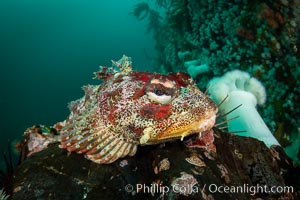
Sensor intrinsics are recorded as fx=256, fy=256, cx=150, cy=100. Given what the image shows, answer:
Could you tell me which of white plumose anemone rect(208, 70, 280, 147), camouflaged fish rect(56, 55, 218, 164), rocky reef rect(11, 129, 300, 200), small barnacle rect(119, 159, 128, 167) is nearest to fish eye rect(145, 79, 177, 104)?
camouflaged fish rect(56, 55, 218, 164)

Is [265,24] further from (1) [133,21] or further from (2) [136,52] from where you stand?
(1) [133,21]

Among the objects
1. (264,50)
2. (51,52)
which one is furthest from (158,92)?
(51,52)

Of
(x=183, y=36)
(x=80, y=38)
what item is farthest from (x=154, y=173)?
(x=80, y=38)

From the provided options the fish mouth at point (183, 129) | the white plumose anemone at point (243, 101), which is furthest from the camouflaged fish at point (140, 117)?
the white plumose anemone at point (243, 101)

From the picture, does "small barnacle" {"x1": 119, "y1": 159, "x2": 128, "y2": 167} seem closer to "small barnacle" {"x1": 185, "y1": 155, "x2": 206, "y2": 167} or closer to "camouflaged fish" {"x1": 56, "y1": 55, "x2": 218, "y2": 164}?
"camouflaged fish" {"x1": 56, "y1": 55, "x2": 218, "y2": 164}

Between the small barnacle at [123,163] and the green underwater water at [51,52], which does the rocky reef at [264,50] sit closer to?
the small barnacle at [123,163]

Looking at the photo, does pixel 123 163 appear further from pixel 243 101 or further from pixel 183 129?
pixel 243 101
